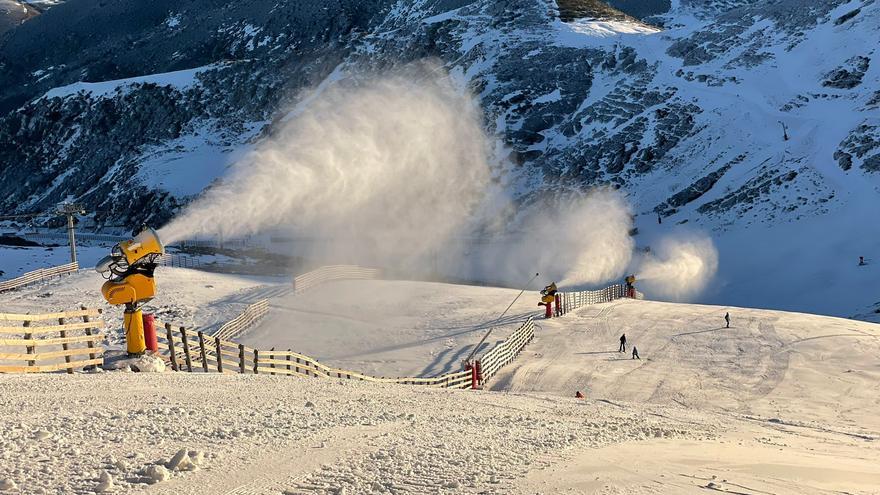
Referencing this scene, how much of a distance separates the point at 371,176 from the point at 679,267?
111 feet

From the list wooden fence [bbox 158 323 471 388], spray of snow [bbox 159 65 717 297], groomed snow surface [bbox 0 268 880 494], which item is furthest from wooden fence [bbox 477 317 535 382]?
spray of snow [bbox 159 65 717 297]

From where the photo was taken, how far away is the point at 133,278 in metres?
17.3

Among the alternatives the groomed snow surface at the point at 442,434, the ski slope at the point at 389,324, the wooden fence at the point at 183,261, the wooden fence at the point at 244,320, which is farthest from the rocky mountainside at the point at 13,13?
the groomed snow surface at the point at 442,434

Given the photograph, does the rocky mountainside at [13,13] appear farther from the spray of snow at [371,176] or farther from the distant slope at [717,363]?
the distant slope at [717,363]

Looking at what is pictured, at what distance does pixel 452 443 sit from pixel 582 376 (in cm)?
1902

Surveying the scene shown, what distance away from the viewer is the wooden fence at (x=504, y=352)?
2789cm

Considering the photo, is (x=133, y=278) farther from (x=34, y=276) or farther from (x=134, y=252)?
(x=34, y=276)

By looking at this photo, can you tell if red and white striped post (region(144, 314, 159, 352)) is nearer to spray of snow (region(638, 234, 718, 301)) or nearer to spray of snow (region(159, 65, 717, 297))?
spray of snow (region(159, 65, 717, 297))

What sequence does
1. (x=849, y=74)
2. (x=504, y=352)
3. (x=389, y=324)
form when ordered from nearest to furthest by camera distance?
(x=504, y=352), (x=389, y=324), (x=849, y=74)

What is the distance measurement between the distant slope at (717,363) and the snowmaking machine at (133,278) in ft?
45.3

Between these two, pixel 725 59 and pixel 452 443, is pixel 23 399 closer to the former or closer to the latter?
pixel 452 443

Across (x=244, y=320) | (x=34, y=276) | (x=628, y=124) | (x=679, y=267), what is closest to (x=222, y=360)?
(x=244, y=320)

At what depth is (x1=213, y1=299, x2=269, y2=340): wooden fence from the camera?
111 feet

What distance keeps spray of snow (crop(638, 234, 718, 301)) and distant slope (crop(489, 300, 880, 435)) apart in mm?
13808
